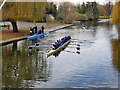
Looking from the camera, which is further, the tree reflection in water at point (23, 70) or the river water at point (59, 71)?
the tree reflection in water at point (23, 70)

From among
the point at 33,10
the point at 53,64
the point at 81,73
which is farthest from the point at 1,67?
the point at 33,10

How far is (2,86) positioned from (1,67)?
4.40 metres

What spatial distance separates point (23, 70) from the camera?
15.3 metres

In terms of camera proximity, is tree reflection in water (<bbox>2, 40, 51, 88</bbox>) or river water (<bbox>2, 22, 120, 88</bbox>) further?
A: tree reflection in water (<bbox>2, 40, 51, 88</bbox>)

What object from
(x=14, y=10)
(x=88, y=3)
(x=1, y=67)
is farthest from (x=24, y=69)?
(x=88, y=3)

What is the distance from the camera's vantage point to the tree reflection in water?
12.7 meters

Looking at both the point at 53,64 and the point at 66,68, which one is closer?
the point at 66,68

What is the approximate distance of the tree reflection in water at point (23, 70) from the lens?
12745 mm

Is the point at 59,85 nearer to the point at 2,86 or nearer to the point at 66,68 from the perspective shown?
the point at 2,86

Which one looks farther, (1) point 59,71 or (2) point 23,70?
(2) point 23,70

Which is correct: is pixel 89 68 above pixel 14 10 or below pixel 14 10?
below

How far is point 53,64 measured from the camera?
17156 mm

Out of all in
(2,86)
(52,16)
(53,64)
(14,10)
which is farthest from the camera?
(52,16)

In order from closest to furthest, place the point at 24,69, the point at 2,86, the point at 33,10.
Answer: the point at 2,86 → the point at 24,69 → the point at 33,10
